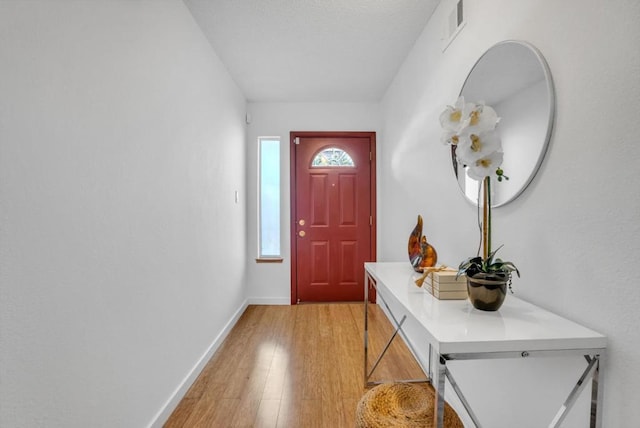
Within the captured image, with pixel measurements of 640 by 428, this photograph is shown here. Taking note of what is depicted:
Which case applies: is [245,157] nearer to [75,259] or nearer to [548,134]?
[75,259]

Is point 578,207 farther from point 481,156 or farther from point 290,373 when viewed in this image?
point 290,373

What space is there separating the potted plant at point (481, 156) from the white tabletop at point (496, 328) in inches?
2.6

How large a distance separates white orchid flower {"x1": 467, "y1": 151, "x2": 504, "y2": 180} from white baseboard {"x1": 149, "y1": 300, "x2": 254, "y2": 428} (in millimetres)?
1835

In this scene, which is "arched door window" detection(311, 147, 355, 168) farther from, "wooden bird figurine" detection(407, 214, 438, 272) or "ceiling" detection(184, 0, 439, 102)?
"wooden bird figurine" detection(407, 214, 438, 272)

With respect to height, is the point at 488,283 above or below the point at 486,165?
below

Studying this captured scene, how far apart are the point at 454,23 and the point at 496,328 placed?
161cm

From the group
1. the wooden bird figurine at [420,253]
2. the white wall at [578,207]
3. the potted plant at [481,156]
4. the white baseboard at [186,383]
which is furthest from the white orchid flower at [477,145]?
the white baseboard at [186,383]

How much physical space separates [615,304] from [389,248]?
7.89 ft

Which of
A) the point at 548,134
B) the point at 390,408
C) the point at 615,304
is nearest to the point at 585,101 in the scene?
the point at 548,134

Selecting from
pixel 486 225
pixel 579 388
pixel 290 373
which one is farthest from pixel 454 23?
pixel 290 373

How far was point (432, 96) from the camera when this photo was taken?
2004mm

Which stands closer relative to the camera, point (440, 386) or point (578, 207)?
point (440, 386)

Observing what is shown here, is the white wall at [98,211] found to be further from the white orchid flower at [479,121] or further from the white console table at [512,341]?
the white orchid flower at [479,121]

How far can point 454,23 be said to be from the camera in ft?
5.48
